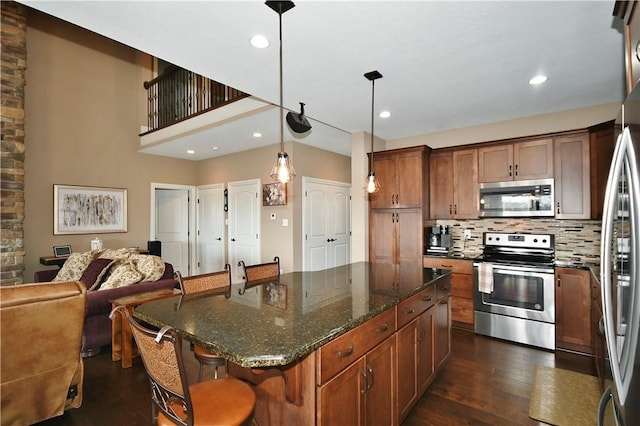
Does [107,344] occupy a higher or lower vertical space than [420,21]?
lower

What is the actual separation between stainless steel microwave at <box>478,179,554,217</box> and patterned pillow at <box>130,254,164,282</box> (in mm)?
3997

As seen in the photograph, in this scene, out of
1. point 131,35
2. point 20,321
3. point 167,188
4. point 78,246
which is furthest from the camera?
point 167,188

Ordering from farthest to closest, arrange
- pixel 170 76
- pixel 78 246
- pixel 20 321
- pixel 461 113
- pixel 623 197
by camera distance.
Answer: pixel 170 76
pixel 78 246
pixel 461 113
pixel 20 321
pixel 623 197

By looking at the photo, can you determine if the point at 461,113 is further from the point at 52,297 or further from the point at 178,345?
the point at 52,297

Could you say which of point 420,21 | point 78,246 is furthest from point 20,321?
point 78,246

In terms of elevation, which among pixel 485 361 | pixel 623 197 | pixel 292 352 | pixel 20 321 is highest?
pixel 623 197

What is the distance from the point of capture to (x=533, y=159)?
3.62m

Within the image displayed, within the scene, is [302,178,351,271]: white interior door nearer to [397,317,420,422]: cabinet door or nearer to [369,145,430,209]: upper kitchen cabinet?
[369,145,430,209]: upper kitchen cabinet

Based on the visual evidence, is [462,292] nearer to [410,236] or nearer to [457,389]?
[410,236]

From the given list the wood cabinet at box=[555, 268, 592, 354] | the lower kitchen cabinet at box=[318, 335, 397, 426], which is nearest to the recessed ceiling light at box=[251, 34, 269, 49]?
the lower kitchen cabinet at box=[318, 335, 397, 426]

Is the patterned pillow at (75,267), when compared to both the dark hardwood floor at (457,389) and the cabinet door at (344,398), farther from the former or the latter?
the cabinet door at (344,398)

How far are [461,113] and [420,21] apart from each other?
2.05 metres

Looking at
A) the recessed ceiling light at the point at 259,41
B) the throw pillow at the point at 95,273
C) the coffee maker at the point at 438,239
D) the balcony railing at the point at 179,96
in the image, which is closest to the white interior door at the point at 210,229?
the balcony railing at the point at 179,96

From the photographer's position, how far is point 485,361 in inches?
119
